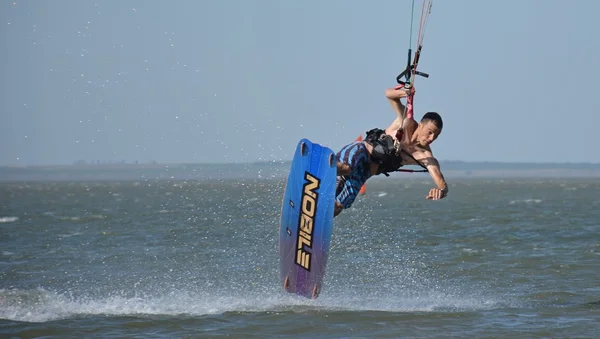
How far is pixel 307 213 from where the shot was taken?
1094 centimetres

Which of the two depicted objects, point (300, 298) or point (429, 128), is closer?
point (429, 128)

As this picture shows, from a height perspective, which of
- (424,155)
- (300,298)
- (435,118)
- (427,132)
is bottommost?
(300,298)

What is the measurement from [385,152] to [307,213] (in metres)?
1.15

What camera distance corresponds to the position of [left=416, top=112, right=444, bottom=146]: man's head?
10.3 metres

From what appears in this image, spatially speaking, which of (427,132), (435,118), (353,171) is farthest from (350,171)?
(435,118)

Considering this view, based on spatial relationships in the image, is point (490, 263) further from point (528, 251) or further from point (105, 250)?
point (105, 250)

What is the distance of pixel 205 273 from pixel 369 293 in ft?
11.0

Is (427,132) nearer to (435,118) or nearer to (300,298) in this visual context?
(435,118)

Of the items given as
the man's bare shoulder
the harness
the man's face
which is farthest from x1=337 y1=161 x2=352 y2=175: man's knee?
the man's face

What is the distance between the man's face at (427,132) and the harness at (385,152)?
0.22 meters

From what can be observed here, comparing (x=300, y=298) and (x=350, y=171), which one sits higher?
(x=350, y=171)

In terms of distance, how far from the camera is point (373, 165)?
10750 mm

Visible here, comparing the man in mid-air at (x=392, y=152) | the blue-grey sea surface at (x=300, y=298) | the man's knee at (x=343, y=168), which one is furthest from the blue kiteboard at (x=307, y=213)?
the blue-grey sea surface at (x=300, y=298)

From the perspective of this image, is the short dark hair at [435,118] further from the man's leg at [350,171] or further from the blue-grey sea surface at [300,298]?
the blue-grey sea surface at [300,298]
